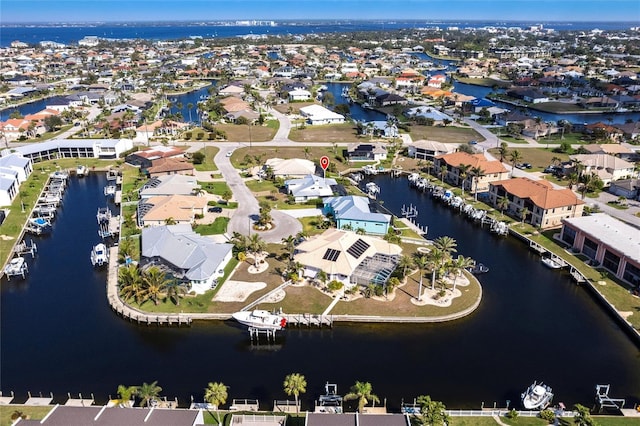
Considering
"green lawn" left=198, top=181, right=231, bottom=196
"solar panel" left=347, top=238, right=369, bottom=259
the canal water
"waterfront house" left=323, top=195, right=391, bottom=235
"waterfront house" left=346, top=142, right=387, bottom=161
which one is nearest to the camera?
the canal water

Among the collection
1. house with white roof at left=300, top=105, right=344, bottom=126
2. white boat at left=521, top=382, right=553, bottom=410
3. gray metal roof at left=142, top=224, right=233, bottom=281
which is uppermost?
house with white roof at left=300, top=105, right=344, bottom=126

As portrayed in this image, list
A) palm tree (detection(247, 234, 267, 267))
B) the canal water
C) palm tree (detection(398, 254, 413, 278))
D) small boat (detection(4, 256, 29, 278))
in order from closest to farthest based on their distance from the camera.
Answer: the canal water, palm tree (detection(398, 254, 413, 278)), palm tree (detection(247, 234, 267, 267)), small boat (detection(4, 256, 29, 278))

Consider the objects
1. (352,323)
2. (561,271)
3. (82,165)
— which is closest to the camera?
(352,323)

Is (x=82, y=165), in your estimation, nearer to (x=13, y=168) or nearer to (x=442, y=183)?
(x=13, y=168)

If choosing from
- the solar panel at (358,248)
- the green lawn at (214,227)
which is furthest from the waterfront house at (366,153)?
the solar panel at (358,248)

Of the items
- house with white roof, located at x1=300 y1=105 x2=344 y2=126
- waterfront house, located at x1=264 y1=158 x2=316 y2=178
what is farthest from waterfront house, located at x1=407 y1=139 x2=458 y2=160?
house with white roof, located at x1=300 y1=105 x2=344 y2=126

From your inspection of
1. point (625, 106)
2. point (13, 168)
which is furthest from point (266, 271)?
point (625, 106)

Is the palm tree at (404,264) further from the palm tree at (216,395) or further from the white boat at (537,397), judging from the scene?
the palm tree at (216,395)

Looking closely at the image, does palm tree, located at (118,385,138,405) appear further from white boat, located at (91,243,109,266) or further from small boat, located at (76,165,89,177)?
small boat, located at (76,165,89,177)
